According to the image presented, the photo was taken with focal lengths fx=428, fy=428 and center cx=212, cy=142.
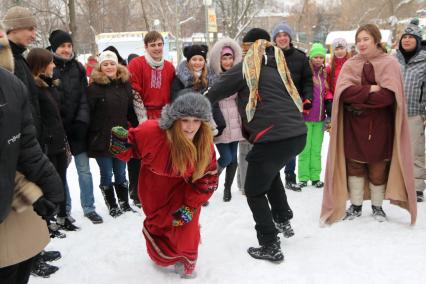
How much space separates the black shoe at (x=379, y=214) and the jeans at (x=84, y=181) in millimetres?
2972

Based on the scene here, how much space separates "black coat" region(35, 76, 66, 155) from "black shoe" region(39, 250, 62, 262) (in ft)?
2.88

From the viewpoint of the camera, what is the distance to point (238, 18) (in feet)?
67.1

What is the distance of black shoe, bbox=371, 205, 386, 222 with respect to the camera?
4277 millimetres

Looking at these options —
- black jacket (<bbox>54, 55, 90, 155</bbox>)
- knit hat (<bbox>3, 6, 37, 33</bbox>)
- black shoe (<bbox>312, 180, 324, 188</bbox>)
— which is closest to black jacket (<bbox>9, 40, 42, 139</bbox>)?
knit hat (<bbox>3, 6, 37, 33</bbox>)

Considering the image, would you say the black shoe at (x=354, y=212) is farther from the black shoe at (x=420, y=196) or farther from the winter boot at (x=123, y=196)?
the winter boot at (x=123, y=196)

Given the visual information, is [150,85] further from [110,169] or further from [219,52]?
[110,169]

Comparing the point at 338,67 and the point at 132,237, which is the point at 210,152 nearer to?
the point at 132,237

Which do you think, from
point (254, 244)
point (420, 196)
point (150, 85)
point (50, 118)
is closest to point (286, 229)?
point (254, 244)

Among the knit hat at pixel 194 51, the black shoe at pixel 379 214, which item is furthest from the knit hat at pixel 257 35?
the black shoe at pixel 379 214

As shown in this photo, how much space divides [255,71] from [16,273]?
2201 millimetres

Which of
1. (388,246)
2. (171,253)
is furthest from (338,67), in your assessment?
(171,253)

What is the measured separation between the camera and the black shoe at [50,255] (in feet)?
12.0

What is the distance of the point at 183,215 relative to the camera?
3291 mm

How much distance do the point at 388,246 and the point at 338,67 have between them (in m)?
3.13
